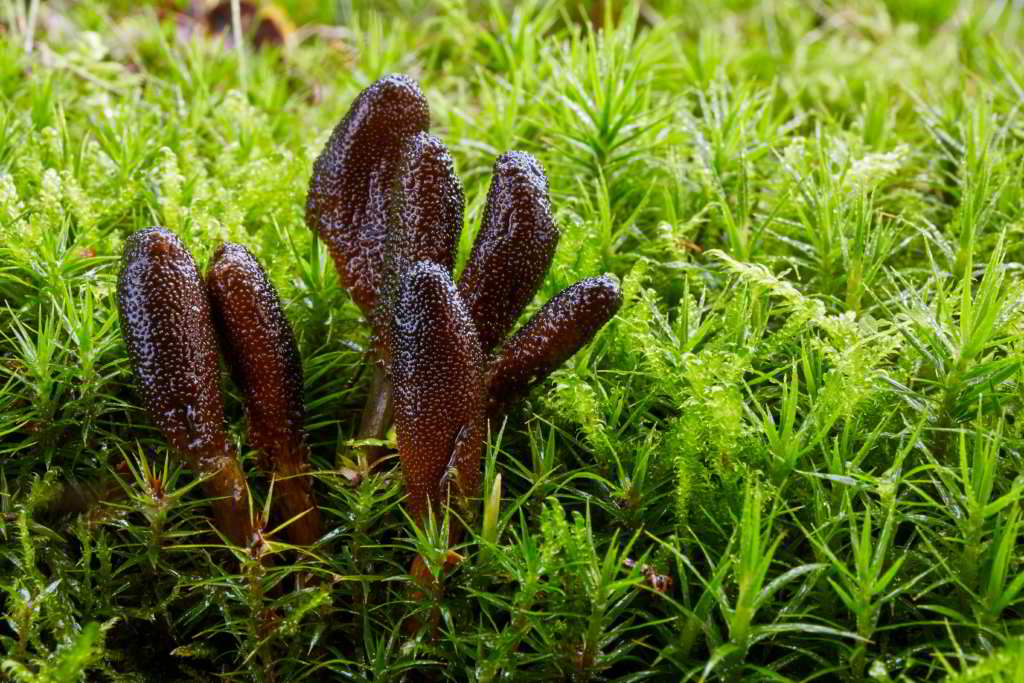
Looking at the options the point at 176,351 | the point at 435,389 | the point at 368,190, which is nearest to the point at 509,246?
the point at 435,389

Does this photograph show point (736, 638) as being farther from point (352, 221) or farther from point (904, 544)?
point (352, 221)

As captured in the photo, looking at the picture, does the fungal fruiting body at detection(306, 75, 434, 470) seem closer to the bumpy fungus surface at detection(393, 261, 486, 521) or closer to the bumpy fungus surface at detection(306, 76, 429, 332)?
the bumpy fungus surface at detection(306, 76, 429, 332)

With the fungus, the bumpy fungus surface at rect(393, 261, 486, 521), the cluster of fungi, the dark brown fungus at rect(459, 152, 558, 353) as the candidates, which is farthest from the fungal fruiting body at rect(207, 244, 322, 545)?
the dark brown fungus at rect(459, 152, 558, 353)

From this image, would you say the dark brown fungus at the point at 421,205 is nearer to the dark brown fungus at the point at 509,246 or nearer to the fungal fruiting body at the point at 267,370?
the dark brown fungus at the point at 509,246

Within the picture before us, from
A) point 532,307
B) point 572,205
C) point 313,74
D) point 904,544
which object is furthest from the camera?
point 313,74

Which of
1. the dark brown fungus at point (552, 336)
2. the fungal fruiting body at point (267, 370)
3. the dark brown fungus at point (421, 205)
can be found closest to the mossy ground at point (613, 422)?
the fungal fruiting body at point (267, 370)

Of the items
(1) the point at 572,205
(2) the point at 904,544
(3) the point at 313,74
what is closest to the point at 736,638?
(2) the point at 904,544

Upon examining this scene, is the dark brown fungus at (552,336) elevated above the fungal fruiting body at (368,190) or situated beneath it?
situated beneath
